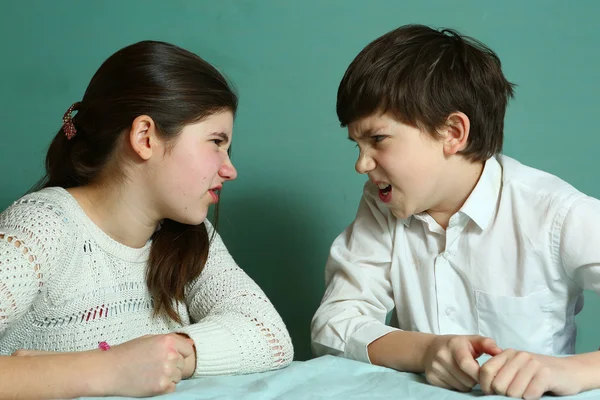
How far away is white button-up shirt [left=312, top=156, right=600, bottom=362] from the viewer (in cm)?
134

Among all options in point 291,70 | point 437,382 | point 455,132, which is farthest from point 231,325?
point 291,70

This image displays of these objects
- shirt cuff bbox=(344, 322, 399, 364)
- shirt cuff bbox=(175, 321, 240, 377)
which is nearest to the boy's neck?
shirt cuff bbox=(344, 322, 399, 364)

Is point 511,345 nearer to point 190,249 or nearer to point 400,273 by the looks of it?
point 400,273

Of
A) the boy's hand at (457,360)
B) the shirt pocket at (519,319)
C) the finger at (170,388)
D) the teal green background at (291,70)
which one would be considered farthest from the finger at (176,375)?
the teal green background at (291,70)

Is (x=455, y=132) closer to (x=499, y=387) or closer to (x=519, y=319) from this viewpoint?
(x=519, y=319)

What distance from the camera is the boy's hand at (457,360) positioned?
3.63 feet

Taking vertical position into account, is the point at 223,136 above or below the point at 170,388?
above

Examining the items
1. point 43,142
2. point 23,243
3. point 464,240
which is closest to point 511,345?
point 464,240

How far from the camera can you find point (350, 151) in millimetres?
1902

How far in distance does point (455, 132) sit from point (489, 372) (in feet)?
1.74

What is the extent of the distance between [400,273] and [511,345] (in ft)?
0.83

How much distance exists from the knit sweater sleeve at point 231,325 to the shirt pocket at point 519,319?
40 cm

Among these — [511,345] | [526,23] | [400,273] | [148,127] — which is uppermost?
[526,23]

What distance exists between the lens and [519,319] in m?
1.40
